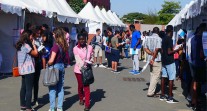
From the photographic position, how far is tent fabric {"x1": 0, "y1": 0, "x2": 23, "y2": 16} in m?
12.2

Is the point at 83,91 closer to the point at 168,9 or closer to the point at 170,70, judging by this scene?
the point at 170,70

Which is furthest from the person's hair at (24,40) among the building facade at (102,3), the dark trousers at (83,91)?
the building facade at (102,3)

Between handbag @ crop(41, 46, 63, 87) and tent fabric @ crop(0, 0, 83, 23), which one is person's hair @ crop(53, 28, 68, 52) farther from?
tent fabric @ crop(0, 0, 83, 23)

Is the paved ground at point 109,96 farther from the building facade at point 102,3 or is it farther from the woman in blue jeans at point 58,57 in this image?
the building facade at point 102,3

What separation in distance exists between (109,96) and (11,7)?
5.13 m

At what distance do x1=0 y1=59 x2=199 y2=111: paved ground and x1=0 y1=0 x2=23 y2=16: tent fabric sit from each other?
2386 millimetres

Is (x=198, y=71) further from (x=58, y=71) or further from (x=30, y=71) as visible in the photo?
(x=30, y=71)

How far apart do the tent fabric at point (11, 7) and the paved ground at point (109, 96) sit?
239 centimetres

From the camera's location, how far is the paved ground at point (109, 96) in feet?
28.0

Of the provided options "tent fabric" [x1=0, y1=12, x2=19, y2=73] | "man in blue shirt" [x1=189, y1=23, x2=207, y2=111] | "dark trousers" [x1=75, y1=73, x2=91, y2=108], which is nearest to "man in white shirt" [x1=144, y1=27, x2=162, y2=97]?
"man in blue shirt" [x1=189, y1=23, x2=207, y2=111]

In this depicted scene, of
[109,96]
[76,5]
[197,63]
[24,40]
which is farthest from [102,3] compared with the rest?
[24,40]

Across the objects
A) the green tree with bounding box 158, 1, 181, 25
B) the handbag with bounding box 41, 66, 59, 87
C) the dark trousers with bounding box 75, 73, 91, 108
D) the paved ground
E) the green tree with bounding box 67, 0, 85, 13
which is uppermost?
the green tree with bounding box 158, 1, 181, 25

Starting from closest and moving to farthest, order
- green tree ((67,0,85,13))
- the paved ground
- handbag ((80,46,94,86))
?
1. handbag ((80,46,94,86))
2. the paved ground
3. green tree ((67,0,85,13))

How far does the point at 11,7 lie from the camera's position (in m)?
12.7
